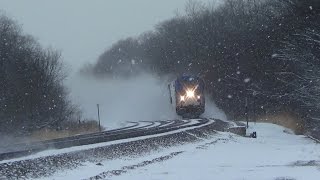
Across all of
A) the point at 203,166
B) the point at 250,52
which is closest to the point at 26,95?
the point at 250,52

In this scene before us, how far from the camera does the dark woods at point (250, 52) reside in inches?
1578

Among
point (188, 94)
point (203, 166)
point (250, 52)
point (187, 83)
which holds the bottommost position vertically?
point (203, 166)

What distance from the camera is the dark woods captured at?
4009cm

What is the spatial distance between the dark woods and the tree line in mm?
20289

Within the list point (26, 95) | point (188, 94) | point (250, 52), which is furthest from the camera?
point (250, 52)

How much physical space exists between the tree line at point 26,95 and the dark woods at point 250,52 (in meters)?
20.3

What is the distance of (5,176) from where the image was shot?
28.7ft

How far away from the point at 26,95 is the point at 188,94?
64.9 feet

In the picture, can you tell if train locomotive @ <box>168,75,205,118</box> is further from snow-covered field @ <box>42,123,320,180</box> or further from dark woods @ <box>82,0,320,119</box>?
snow-covered field @ <box>42,123,320,180</box>

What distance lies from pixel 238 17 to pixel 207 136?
65.8 meters

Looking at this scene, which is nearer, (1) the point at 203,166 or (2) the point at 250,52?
(1) the point at 203,166

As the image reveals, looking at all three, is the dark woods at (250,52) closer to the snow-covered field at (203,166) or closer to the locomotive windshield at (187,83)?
the locomotive windshield at (187,83)

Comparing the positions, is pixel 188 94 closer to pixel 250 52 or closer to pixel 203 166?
pixel 250 52

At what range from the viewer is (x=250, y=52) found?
69.4 m
